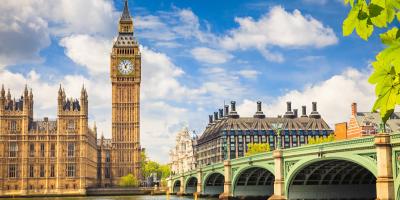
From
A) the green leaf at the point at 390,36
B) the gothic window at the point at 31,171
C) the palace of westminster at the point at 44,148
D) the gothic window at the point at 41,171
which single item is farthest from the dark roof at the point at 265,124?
the green leaf at the point at 390,36

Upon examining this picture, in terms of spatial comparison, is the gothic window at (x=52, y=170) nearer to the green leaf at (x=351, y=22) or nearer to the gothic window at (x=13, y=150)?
the gothic window at (x=13, y=150)

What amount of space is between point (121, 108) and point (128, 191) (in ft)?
103

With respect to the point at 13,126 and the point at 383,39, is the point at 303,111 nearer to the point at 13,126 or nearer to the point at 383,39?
the point at 13,126

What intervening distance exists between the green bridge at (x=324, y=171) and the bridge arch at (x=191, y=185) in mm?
27367

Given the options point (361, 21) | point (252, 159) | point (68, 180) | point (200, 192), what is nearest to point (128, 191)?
point (68, 180)

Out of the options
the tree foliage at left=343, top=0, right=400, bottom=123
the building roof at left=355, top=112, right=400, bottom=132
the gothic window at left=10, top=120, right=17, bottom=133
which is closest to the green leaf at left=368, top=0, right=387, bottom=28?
the tree foliage at left=343, top=0, right=400, bottom=123

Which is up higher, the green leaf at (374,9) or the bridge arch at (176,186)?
the green leaf at (374,9)

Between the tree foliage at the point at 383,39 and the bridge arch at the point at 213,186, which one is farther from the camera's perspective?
the bridge arch at the point at 213,186

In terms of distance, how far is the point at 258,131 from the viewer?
535ft

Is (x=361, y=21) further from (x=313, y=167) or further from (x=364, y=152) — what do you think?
(x=313, y=167)

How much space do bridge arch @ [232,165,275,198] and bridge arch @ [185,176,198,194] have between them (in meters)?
42.4

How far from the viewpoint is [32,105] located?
5354 inches

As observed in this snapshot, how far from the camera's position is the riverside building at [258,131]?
160 meters

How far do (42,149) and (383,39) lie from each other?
434 feet
